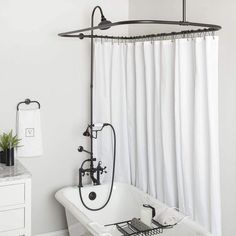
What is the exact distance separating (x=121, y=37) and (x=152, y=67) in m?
0.54

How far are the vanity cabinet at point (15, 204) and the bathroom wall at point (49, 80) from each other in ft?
2.34

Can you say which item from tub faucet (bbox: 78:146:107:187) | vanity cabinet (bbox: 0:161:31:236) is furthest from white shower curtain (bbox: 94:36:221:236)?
vanity cabinet (bbox: 0:161:31:236)

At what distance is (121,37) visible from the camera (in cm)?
359

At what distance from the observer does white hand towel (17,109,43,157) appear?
3334 millimetres

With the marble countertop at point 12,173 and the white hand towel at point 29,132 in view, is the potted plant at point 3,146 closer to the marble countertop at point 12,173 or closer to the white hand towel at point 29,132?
the marble countertop at point 12,173

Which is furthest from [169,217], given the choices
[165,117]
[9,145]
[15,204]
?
[9,145]

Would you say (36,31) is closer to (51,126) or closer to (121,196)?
(51,126)

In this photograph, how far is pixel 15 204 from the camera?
2.71 metres

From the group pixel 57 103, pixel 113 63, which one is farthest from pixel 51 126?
pixel 113 63

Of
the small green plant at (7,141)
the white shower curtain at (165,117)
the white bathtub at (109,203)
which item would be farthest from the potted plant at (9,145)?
the white shower curtain at (165,117)

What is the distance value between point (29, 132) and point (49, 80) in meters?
0.53

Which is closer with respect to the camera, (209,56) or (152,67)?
(209,56)

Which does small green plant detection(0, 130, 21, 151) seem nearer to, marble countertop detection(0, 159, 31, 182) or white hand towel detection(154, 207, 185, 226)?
marble countertop detection(0, 159, 31, 182)

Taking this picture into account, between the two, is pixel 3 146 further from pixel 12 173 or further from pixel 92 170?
pixel 92 170
